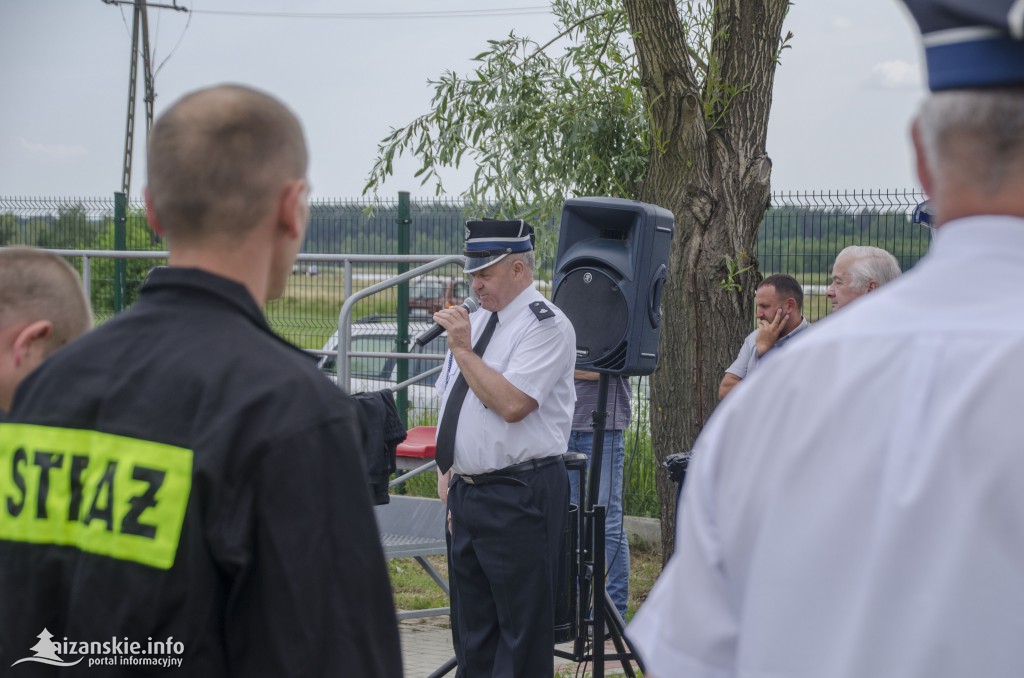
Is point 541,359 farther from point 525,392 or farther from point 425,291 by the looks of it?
point 425,291

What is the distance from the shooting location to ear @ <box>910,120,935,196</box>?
1.22 meters

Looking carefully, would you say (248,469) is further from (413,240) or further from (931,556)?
(413,240)

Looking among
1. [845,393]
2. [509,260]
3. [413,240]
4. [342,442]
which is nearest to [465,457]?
[509,260]

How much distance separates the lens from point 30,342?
6.61ft

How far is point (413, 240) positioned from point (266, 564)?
7457 mm

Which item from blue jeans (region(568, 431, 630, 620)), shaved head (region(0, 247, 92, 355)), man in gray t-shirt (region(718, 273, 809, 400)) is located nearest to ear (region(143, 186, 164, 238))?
shaved head (region(0, 247, 92, 355))

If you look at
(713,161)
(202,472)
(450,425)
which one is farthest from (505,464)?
(202,472)

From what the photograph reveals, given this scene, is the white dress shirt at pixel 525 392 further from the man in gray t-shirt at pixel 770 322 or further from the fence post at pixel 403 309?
the fence post at pixel 403 309

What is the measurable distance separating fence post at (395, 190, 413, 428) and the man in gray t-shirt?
2.92 m

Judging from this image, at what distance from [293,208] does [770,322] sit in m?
4.46

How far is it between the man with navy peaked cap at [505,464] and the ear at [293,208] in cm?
288

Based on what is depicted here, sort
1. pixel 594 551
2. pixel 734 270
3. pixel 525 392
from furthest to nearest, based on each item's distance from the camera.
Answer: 1. pixel 734 270
2. pixel 594 551
3. pixel 525 392

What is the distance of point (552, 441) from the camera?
184 inches

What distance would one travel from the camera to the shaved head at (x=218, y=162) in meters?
1.53
